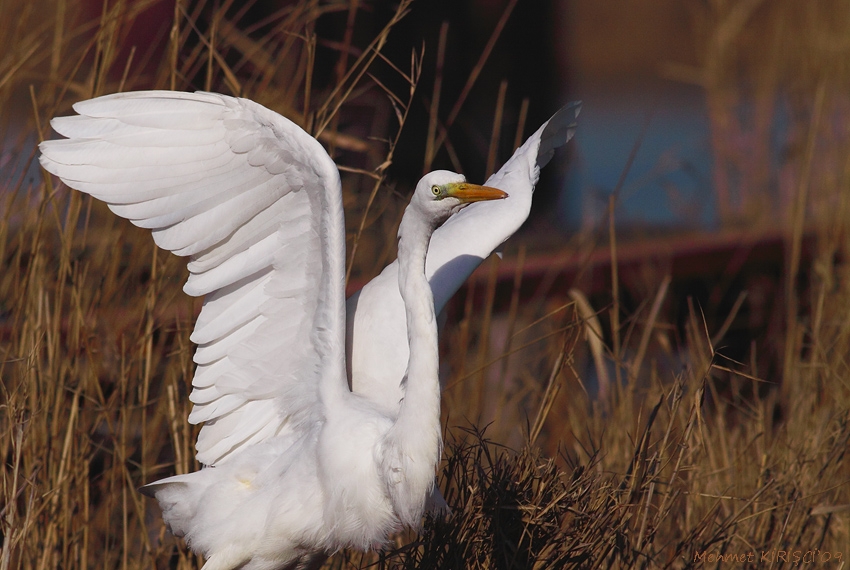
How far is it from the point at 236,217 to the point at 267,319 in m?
0.25

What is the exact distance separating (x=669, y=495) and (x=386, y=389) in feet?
2.28

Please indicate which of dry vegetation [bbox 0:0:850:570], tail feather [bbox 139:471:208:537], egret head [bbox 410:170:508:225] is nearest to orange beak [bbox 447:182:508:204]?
egret head [bbox 410:170:508:225]

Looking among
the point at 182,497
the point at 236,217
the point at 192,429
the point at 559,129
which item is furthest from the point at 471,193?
the point at 192,429

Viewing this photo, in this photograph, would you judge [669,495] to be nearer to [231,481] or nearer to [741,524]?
[741,524]

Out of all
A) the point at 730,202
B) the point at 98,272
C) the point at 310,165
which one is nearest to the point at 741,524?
the point at 310,165

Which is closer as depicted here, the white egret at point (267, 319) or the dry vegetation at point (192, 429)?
the white egret at point (267, 319)

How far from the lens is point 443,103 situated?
5.80 m

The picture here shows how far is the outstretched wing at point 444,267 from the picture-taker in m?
2.23

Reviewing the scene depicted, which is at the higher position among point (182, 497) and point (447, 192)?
point (447, 192)

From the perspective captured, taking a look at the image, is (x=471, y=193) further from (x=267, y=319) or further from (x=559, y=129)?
(x=559, y=129)

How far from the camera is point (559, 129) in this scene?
2.46 m

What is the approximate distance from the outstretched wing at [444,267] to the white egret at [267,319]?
94mm

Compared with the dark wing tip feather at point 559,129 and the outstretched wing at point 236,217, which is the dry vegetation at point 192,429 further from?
the outstretched wing at point 236,217

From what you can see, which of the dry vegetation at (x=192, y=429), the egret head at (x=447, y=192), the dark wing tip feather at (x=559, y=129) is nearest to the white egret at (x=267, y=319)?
the egret head at (x=447, y=192)
